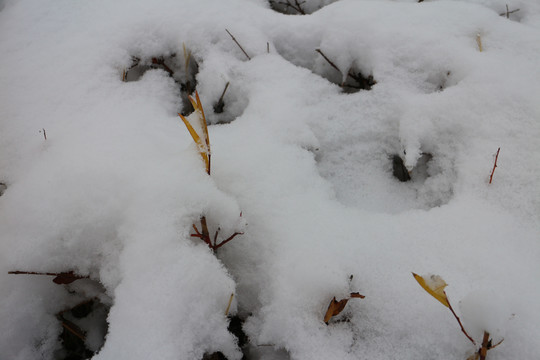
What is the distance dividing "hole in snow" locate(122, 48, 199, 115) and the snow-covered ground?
11mm

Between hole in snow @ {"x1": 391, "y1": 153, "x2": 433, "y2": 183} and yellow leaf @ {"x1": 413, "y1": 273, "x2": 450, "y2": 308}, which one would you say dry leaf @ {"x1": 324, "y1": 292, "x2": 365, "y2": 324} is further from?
hole in snow @ {"x1": 391, "y1": 153, "x2": 433, "y2": 183}

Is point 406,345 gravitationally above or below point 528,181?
below

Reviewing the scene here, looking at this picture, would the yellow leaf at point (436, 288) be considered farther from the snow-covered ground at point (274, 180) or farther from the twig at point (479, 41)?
the twig at point (479, 41)

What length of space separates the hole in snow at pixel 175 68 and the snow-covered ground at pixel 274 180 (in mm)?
11

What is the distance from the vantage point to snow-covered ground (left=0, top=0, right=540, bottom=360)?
2.93 feet

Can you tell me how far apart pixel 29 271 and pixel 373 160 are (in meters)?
1.23

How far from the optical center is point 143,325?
0.86 meters

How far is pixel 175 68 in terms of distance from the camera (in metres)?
1.64

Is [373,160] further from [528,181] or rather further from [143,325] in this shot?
[143,325]

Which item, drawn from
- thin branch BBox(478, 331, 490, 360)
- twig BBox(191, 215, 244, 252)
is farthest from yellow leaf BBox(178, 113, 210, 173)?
thin branch BBox(478, 331, 490, 360)

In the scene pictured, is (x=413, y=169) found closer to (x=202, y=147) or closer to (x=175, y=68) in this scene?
(x=202, y=147)

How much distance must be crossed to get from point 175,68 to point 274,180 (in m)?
0.86

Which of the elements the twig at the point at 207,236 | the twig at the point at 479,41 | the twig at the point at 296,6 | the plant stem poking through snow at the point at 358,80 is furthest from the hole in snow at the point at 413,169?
the twig at the point at 296,6

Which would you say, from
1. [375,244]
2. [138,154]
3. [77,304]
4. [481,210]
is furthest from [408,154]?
[77,304]
